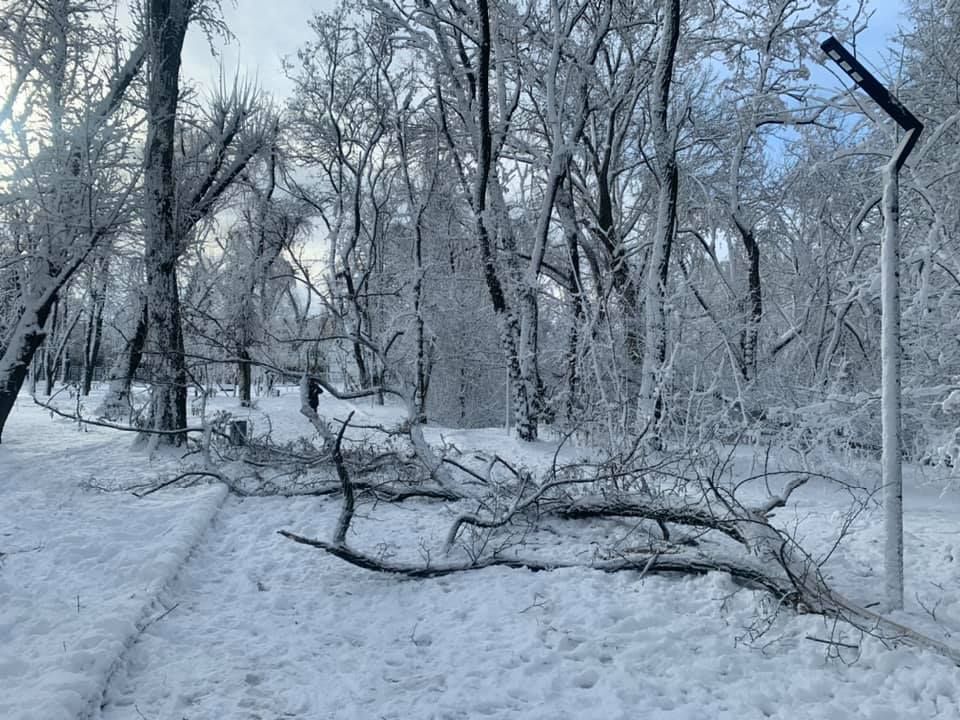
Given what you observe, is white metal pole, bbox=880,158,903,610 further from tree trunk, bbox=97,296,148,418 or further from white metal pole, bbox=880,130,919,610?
tree trunk, bbox=97,296,148,418

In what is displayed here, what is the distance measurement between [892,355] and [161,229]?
11.4m

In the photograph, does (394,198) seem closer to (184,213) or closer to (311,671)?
(184,213)

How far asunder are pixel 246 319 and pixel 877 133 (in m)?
20.5

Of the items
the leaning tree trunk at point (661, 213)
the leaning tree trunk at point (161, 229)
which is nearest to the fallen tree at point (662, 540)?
the leaning tree trunk at point (661, 213)

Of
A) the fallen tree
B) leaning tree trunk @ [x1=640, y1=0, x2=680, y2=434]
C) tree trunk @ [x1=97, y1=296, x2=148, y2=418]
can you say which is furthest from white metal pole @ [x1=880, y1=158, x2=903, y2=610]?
tree trunk @ [x1=97, y1=296, x2=148, y2=418]

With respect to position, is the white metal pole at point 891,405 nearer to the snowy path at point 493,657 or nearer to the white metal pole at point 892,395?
the white metal pole at point 892,395

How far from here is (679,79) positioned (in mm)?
14578

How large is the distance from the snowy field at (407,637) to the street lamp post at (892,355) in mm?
403

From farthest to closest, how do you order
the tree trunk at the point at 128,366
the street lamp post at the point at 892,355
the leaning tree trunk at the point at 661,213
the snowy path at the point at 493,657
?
the tree trunk at the point at 128,366
the leaning tree trunk at the point at 661,213
the street lamp post at the point at 892,355
the snowy path at the point at 493,657

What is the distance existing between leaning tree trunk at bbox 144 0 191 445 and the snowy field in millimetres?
4732

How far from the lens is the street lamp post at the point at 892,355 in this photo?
13.1 feet

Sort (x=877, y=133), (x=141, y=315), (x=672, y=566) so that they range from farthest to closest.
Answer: (x=141, y=315)
(x=877, y=133)
(x=672, y=566)

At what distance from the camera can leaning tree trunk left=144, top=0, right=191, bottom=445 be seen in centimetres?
1095

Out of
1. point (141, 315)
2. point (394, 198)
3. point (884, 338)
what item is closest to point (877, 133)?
point (884, 338)
